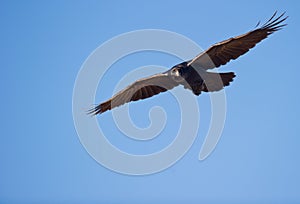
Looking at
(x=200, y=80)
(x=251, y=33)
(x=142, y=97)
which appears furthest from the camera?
(x=142, y=97)

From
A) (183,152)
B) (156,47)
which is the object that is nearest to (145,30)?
(156,47)

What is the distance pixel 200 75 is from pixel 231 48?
1.25m

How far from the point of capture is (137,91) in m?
21.8

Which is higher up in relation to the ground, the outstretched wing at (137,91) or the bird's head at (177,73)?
the outstretched wing at (137,91)

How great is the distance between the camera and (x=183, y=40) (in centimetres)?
2022

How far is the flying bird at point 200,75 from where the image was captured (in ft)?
63.4

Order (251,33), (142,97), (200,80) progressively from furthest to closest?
1. (142,97)
2. (200,80)
3. (251,33)

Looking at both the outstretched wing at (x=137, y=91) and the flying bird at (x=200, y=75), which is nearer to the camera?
the flying bird at (x=200, y=75)

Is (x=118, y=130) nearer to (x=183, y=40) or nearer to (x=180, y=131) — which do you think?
(x=180, y=131)

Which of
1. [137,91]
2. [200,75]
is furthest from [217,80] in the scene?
[137,91]

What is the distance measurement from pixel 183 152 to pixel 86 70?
347 cm

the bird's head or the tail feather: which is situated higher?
the bird's head

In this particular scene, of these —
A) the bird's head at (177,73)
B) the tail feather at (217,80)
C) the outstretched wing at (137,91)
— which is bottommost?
the tail feather at (217,80)

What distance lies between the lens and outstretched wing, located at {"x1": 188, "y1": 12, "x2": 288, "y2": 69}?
1919 cm
